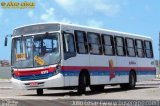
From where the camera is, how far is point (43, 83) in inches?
901

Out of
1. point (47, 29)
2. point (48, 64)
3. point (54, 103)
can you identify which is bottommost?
point (54, 103)

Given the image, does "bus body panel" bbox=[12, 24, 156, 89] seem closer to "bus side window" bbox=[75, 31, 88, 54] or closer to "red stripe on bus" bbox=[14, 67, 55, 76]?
"bus side window" bbox=[75, 31, 88, 54]

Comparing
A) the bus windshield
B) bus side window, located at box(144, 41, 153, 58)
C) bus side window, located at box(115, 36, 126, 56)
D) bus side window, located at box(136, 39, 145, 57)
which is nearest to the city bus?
the bus windshield

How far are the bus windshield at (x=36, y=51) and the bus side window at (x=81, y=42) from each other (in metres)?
1.46

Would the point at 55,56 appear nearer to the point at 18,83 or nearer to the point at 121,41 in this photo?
the point at 18,83

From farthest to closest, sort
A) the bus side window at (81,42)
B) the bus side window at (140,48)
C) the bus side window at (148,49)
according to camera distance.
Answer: the bus side window at (148,49) → the bus side window at (140,48) → the bus side window at (81,42)

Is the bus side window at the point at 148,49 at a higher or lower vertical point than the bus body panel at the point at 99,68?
higher

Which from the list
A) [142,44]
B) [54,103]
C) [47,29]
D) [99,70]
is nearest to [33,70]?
[47,29]

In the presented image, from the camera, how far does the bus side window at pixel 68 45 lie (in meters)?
23.0

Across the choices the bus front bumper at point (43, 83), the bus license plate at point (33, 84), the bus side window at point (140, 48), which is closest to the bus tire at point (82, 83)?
the bus front bumper at point (43, 83)

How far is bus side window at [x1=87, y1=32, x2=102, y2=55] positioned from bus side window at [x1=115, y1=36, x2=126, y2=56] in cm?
228

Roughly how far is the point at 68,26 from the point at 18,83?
3444 mm

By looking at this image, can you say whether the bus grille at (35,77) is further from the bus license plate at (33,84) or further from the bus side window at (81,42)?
the bus side window at (81,42)

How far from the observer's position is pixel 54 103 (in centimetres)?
1745
